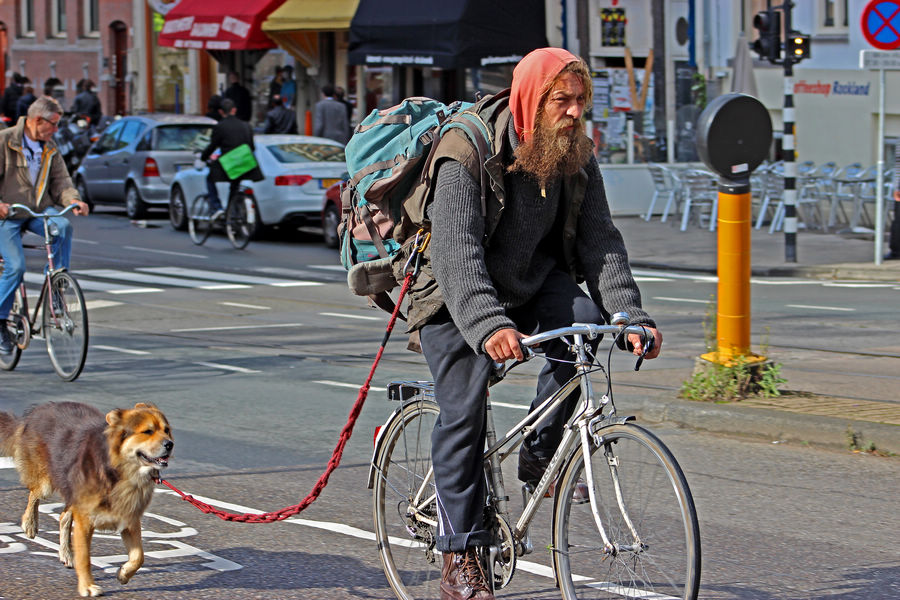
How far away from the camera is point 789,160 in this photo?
18234 millimetres

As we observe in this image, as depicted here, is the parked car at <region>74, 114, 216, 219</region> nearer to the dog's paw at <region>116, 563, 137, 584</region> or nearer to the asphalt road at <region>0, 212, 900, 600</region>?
the asphalt road at <region>0, 212, 900, 600</region>

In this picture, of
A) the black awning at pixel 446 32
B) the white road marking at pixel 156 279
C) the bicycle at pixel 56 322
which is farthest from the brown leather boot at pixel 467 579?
the black awning at pixel 446 32

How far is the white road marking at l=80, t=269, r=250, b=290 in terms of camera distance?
15242mm

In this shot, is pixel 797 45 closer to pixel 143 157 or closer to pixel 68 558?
pixel 143 157

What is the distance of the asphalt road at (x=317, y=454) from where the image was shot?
5.02 m

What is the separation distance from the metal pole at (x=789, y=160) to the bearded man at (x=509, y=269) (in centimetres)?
1439

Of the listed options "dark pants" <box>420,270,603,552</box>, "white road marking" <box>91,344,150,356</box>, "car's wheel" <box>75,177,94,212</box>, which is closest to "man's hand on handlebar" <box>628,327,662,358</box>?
"dark pants" <box>420,270,603,552</box>

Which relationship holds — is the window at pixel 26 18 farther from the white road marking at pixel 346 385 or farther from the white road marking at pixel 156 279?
the white road marking at pixel 346 385

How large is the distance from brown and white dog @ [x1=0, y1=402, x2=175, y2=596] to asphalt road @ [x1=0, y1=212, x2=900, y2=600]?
0.58 ft

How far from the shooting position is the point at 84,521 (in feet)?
15.4

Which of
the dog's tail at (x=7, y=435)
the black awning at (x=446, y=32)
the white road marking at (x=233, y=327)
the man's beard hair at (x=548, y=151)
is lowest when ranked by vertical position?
the white road marking at (x=233, y=327)

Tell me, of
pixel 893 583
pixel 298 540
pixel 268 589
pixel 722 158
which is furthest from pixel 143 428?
pixel 722 158

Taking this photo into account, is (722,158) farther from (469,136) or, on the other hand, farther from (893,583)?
(469,136)

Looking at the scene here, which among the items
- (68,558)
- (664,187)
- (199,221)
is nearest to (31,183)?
(68,558)
